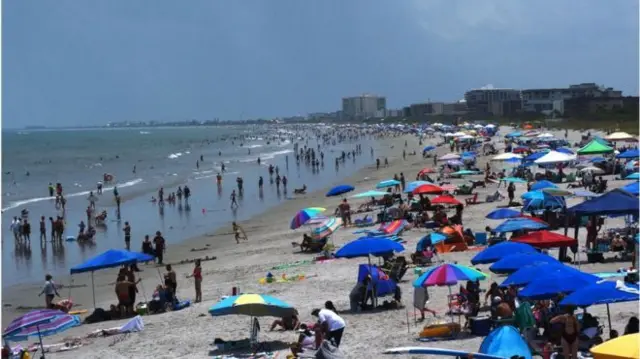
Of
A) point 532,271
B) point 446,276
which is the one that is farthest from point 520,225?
point 532,271

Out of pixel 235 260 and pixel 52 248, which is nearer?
pixel 235 260

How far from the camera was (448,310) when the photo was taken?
1312 cm

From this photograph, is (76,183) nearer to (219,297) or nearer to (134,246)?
(134,246)

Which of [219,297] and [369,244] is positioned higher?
[369,244]

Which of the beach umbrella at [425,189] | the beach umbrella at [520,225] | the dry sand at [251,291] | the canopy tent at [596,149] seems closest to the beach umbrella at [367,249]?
the dry sand at [251,291]

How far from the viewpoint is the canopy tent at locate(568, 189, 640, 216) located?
49.9ft

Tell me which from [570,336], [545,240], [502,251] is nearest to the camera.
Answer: [570,336]

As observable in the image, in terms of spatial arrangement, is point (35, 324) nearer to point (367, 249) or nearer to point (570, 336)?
point (367, 249)

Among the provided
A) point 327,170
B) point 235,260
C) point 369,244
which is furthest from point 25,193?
point 369,244

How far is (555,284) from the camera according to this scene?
9.97 metres

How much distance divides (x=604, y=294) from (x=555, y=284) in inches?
35.7

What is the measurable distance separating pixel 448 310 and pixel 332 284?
378 cm

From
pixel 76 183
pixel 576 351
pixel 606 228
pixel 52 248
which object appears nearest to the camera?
pixel 576 351

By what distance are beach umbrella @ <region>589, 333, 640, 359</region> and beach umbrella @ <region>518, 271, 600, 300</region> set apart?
3028 millimetres
